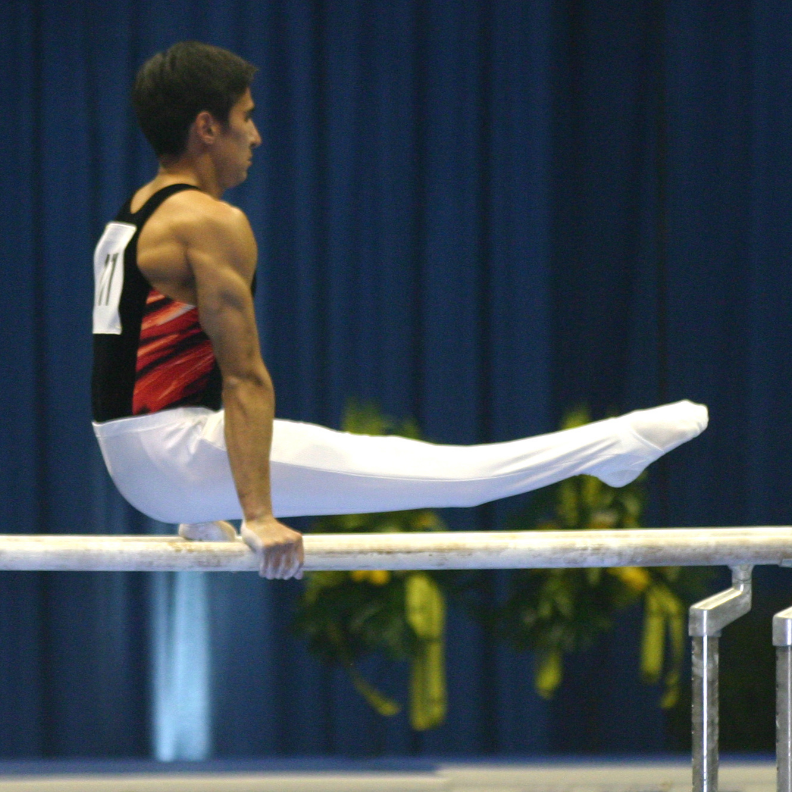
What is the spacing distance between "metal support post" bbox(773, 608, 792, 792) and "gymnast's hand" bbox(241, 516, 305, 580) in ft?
2.76

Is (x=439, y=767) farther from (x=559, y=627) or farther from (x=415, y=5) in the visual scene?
(x=415, y=5)

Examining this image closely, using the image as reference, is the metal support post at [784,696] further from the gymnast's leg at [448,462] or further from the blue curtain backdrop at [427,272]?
the blue curtain backdrop at [427,272]

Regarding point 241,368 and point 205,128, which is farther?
point 205,128

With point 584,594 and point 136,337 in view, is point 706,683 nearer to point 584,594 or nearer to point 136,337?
point 136,337

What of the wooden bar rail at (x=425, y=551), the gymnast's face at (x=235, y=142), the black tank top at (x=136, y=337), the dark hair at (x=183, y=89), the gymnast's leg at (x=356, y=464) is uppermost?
the dark hair at (x=183, y=89)

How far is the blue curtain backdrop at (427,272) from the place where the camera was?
4.84 metres

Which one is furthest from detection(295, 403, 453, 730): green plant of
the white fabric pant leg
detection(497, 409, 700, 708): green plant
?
the white fabric pant leg

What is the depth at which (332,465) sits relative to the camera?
2104 mm

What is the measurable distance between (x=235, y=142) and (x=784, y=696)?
55.7 inches

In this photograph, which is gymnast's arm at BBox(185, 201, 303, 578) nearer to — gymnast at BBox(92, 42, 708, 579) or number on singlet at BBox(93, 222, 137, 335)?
gymnast at BBox(92, 42, 708, 579)

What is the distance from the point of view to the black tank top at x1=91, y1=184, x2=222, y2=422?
2033 millimetres

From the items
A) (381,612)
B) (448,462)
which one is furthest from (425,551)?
(381,612)

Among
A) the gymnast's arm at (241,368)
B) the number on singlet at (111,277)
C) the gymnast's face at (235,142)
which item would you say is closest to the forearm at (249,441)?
the gymnast's arm at (241,368)

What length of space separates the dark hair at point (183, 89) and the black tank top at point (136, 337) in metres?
0.13
